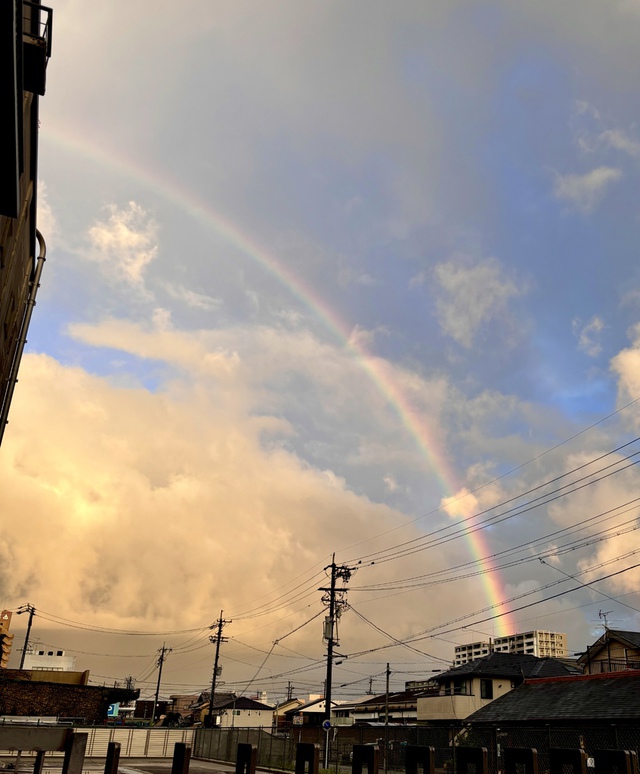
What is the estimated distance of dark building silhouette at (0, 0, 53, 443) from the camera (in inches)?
238

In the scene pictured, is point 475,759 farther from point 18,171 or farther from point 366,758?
point 18,171

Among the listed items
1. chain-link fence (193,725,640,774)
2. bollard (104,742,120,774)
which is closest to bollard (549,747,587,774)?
bollard (104,742,120,774)

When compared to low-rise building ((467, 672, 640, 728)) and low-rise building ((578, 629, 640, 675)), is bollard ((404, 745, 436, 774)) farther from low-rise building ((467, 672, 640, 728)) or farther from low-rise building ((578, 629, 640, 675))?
low-rise building ((578, 629, 640, 675))

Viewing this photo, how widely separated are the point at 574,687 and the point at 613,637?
40.5 feet

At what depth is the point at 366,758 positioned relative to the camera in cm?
808

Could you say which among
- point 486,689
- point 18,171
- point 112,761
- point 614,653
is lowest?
point 112,761

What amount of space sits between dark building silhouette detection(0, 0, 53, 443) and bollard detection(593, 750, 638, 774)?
885 cm

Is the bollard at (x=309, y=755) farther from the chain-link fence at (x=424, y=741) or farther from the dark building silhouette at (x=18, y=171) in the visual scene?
the chain-link fence at (x=424, y=741)

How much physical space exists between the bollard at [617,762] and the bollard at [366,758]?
2.53m

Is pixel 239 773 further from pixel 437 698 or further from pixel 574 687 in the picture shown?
pixel 437 698

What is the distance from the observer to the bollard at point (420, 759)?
7.51m

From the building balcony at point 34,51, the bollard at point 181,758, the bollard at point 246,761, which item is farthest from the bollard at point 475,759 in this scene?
the building balcony at point 34,51

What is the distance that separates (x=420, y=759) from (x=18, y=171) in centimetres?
844

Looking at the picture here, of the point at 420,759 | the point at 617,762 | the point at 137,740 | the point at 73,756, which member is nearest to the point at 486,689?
the point at 137,740
